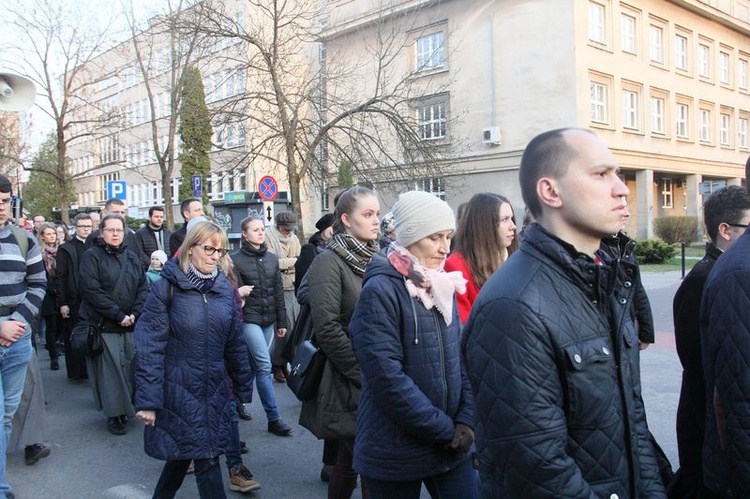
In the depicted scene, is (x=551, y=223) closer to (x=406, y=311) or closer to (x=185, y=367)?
(x=406, y=311)

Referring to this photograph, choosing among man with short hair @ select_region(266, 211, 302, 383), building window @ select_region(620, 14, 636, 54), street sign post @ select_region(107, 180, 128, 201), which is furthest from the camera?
building window @ select_region(620, 14, 636, 54)

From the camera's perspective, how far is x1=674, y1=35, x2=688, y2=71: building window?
115 feet

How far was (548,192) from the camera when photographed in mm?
1999

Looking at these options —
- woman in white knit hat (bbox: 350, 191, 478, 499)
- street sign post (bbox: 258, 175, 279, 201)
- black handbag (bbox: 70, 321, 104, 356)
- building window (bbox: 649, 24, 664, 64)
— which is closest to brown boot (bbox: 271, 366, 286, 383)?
black handbag (bbox: 70, 321, 104, 356)

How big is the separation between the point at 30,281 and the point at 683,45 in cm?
3788

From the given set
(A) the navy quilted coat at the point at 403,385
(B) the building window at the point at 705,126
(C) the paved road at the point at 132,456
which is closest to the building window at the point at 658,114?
(B) the building window at the point at 705,126

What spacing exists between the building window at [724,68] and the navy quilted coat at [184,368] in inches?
1633

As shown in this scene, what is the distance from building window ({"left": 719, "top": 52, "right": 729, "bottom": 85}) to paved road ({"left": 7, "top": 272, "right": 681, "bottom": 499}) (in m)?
36.5

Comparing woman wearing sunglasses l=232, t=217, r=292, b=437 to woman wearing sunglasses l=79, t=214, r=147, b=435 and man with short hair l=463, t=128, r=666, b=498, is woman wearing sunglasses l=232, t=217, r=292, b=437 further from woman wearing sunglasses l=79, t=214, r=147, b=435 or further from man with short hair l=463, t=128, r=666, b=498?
man with short hair l=463, t=128, r=666, b=498

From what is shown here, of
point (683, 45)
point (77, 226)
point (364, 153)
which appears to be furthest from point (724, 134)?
point (77, 226)

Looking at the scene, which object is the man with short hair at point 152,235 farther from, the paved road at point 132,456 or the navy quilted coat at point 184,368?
the navy quilted coat at point 184,368

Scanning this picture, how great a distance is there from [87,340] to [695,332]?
547 cm

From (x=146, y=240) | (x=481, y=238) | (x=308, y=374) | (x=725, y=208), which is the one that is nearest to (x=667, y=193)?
(x=146, y=240)

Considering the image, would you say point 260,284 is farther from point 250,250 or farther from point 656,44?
point 656,44
